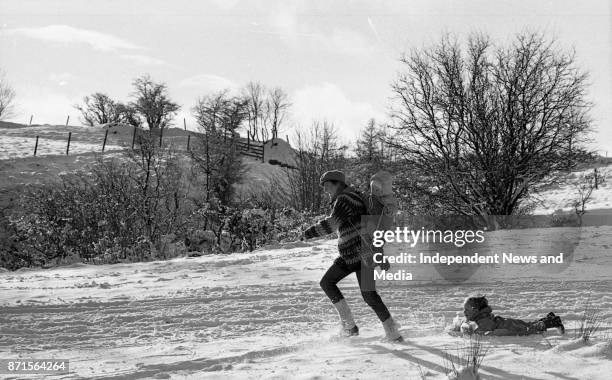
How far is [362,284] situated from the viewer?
5.27 metres

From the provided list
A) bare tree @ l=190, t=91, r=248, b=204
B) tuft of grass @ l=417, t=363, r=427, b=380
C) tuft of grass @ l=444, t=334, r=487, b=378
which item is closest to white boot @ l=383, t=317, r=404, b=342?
tuft of grass @ l=444, t=334, r=487, b=378

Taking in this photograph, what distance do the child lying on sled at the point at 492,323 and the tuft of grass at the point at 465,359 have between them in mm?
184

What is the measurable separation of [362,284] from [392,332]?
548mm

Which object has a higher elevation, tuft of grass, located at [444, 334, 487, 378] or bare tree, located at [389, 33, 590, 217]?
bare tree, located at [389, 33, 590, 217]

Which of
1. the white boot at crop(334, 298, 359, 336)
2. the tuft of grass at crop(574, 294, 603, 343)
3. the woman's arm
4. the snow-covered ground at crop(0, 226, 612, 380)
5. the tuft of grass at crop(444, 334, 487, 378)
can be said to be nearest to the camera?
the tuft of grass at crop(444, 334, 487, 378)

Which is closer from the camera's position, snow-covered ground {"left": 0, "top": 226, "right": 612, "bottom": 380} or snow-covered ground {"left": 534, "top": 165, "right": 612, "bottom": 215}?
snow-covered ground {"left": 0, "top": 226, "right": 612, "bottom": 380}

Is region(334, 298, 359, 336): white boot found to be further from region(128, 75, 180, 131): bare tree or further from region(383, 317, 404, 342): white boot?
region(128, 75, 180, 131): bare tree

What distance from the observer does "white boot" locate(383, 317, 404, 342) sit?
521 centimetres

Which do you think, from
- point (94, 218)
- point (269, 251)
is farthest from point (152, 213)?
point (269, 251)

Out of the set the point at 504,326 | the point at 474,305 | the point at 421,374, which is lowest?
the point at 421,374

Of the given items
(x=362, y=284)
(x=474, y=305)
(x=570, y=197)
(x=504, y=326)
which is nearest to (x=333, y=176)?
(x=362, y=284)

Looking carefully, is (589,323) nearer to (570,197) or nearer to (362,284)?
(362,284)

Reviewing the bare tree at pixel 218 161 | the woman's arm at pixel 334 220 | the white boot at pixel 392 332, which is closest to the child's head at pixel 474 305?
the white boot at pixel 392 332

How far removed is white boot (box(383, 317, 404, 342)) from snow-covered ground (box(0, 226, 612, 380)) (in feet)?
0.41
